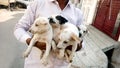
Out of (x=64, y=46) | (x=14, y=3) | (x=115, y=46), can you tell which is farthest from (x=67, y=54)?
(x=14, y=3)

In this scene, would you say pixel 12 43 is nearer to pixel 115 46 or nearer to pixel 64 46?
pixel 115 46

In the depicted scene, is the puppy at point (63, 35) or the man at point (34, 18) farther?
the man at point (34, 18)

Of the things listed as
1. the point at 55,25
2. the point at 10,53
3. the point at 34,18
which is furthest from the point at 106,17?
the point at 55,25

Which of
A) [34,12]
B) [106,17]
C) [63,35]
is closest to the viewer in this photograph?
[63,35]

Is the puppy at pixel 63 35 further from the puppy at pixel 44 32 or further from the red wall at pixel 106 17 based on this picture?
the red wall at pixel 106 17

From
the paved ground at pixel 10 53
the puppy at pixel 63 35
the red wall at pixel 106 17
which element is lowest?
the paved ground at pixel 10 53

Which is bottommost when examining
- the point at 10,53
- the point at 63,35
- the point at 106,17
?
the point at 10,53

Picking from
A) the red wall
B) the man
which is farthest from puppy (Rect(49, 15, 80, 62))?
the red wall

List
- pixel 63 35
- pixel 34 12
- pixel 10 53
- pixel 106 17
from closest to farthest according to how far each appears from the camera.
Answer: pixel 63 35, pixel 34 12, pixel 10 53, pixel 106 17

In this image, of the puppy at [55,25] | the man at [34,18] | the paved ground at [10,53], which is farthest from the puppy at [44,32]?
the paved ground at [10,53]

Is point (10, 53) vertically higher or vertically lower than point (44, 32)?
lower

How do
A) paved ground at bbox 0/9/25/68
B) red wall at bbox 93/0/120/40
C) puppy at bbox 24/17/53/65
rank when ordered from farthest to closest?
red wall at bbox 93/0/120/40 < paved ground at bbox 0/9/25/68 < puppy at bbox 24/17/53/65

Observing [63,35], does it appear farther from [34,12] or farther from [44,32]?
[34,12]

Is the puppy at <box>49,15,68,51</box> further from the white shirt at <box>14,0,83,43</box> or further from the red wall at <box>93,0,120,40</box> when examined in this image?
the red wall at <box>93,0,120,40</box>
